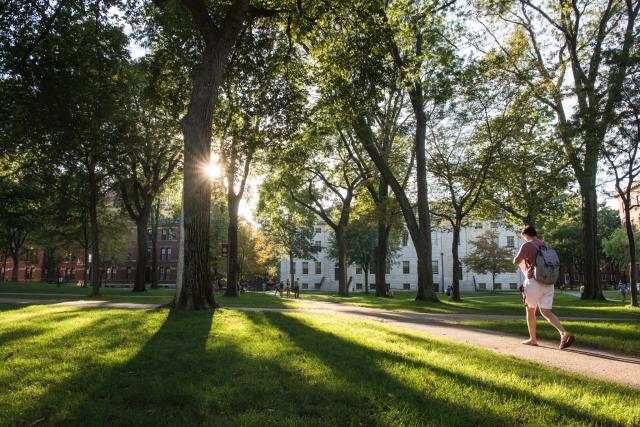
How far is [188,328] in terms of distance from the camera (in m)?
7.68

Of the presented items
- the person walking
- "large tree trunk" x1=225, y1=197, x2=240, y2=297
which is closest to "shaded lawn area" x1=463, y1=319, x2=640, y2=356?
the person walking

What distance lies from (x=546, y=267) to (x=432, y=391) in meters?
3.85

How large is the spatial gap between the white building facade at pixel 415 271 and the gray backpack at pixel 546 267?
178 ft

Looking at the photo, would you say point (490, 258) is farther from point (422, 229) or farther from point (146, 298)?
point (146, 298)

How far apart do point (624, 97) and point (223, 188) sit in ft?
67.3

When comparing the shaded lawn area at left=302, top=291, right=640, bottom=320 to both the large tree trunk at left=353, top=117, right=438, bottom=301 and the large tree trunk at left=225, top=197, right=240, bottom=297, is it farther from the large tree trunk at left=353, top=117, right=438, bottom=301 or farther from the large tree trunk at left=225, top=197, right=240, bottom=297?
the large tree trunk at left=225, top=197, right=240, bottom=297

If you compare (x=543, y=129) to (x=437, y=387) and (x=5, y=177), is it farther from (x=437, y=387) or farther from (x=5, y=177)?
(x=5, y=177)

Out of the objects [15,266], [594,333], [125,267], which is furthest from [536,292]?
[125,267]

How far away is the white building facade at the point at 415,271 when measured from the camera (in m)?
62.2

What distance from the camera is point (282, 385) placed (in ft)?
13.2

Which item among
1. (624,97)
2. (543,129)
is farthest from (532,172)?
(624,97)

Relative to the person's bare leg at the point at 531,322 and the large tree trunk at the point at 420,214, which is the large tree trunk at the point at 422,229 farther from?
the person's bare leg at the point at 531,322

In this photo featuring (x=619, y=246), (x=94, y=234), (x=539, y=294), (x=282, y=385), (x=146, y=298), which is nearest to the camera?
(x=282, y=385)

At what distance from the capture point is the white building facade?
62.2 metres
